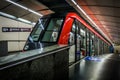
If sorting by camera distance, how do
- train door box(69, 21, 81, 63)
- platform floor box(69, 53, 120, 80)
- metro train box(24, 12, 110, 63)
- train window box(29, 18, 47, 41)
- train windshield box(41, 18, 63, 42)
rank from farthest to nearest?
train window box(29, 18, 47, 41), train door box(69, 21, 81, 63), train windshield box(41, 18, 63, 42), metro train box(24, 12, 110, 63), platform floor box(69, 53, 120, 80)

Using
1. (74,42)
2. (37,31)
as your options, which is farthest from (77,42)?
(37,31)

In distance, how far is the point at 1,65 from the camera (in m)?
2.29

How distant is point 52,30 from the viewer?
799cm

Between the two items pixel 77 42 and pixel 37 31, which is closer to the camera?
pixel 37 31

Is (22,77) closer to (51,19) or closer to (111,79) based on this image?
(111,79)

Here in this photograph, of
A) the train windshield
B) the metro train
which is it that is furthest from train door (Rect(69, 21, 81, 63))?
the train windshield

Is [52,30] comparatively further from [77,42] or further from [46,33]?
[77,42]

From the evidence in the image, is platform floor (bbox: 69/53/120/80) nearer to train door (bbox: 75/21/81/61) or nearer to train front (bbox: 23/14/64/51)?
train door (bbox: 75/21/81/61)

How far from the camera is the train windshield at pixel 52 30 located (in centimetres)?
777

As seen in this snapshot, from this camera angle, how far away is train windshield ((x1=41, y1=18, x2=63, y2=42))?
7.77m

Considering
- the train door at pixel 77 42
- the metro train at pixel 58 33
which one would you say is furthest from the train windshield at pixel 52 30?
the train door at pixel 77 42

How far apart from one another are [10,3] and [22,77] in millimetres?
10546

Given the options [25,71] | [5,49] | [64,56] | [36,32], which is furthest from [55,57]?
[5,49]

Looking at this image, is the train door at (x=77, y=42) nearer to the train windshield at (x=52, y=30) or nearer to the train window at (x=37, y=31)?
the train windshield at (x=52, y=30)
